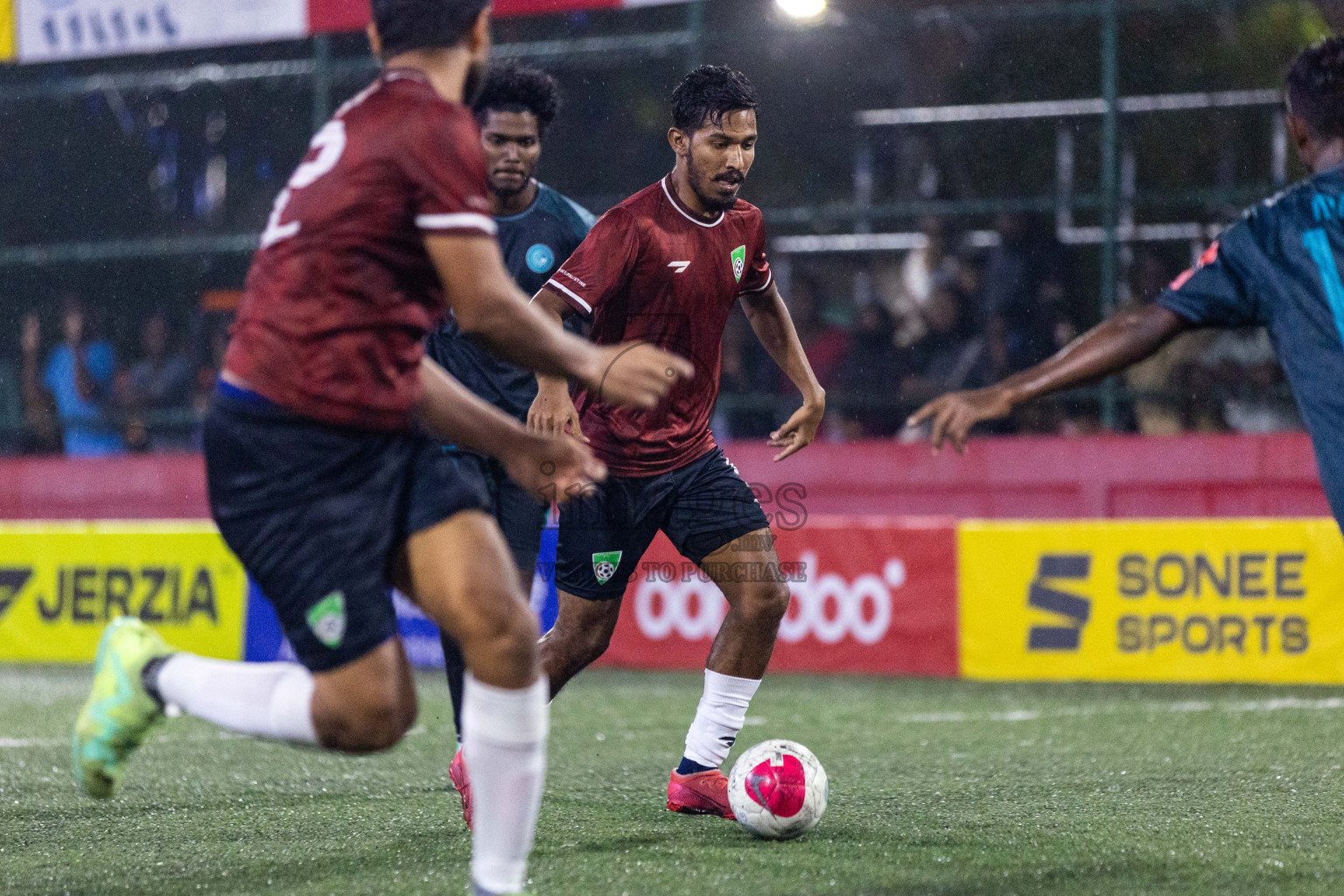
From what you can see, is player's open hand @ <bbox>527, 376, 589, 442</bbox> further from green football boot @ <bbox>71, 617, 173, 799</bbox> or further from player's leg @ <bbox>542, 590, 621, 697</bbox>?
green football boot @ <bbox>71, 617, 173, 799</bbox>

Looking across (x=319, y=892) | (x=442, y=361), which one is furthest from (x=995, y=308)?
(x=319, y=892)

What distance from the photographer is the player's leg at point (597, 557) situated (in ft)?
16.7

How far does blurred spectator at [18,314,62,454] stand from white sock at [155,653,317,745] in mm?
11147

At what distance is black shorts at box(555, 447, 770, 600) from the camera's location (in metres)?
5.03

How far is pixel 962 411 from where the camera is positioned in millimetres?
3562

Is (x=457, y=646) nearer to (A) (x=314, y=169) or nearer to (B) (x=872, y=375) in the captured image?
(A) (x=314, y=169)

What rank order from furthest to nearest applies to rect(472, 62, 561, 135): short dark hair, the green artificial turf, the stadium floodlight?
the stadium floodlight
rect(472, 62, 561, 135): short dark hair
the green artificial turf

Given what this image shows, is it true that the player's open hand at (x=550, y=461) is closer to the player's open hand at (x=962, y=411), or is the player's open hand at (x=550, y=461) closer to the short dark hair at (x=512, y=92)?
the player's open hand at (x=962, y=411)

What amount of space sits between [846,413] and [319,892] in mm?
8759

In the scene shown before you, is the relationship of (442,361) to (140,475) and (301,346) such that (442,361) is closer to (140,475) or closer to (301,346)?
(301,346)

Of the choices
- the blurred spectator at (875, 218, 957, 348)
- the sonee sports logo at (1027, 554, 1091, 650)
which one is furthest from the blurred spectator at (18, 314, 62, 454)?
the sonee sports logo at (1027, 554, 1091, 650)

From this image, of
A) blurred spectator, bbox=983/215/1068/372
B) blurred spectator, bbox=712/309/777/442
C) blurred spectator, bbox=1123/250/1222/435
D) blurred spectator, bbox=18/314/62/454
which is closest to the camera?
blurred spectator, bbox=1123/250/1222/435

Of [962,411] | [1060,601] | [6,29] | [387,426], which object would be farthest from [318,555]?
[6,29]

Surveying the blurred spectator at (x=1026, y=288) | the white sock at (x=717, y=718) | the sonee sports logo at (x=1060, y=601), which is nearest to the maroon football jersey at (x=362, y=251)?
the white sock at (x=717, y=718)
